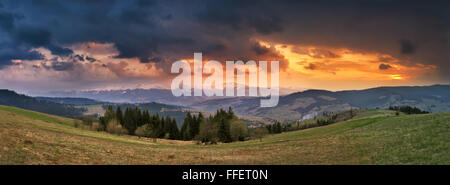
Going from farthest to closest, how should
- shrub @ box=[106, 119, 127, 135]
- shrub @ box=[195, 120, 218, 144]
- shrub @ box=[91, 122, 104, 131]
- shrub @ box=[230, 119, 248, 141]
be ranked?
shrub @ box=[91, 122, 104, 131] → shrub @ box=[106, 119, 127, 135] → shrub @ box=[230, 119, 248, 141] → shrub @ box=[195, 120, 218, 144]

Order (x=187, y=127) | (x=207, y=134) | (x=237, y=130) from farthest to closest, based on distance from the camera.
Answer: (x=187, y=127), (x=237, y=130), (x=207, y=134)

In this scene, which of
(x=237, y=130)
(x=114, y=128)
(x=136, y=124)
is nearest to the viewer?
(x=237, y=130)

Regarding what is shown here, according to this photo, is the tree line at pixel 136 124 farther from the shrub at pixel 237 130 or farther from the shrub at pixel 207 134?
the shrub at pixel 237 130

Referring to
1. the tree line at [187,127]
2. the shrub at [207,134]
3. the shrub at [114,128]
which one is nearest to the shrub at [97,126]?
the tree line at [187,127]

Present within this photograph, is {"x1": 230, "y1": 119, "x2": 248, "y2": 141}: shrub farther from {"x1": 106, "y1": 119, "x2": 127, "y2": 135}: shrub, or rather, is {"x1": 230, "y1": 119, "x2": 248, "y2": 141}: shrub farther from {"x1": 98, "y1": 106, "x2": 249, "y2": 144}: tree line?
{"x1": 106, "y1": 119, "x2": 127, "y2": 135}: shrub

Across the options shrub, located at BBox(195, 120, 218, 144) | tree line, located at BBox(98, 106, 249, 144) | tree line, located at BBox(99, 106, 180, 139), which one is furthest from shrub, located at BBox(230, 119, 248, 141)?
tree line, located at BBox(99, 106, 180, 139)

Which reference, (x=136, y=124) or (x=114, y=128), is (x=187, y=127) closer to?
(x=136, y=124)

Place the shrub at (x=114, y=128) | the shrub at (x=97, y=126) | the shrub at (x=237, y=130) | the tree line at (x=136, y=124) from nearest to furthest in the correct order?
the shrub at (x=237, y=130), the shrub at (x=114, y=128), the tree line at (x=136, y=124), the shrub at (x=97, y=126)

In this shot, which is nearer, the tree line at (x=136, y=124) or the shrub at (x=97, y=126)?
the tree line at (x=136, y=124)

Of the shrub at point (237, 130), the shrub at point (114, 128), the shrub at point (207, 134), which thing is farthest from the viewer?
the shrub at point (114, 128)

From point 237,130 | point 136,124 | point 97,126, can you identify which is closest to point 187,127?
point 136,124
